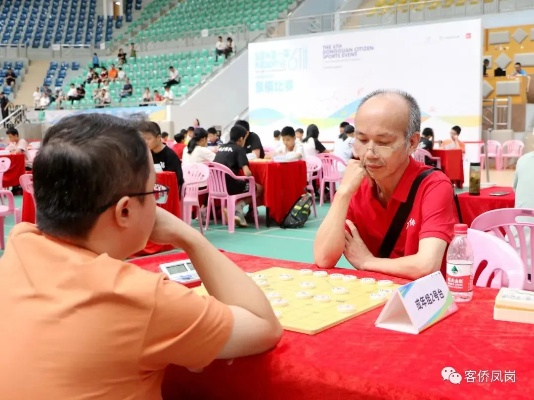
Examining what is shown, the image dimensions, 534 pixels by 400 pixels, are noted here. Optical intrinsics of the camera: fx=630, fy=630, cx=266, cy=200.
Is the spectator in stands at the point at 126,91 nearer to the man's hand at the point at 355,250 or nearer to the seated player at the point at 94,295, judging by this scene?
the man's hand at the point at 355,250

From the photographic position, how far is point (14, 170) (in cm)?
1034

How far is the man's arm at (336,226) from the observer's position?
2.04 meters

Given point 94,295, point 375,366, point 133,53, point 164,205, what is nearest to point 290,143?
point 164,205

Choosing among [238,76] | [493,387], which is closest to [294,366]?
[493,387]

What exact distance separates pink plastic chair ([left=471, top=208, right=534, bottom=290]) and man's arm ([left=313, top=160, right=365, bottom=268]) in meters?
0.82

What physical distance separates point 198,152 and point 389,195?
18.8 ft

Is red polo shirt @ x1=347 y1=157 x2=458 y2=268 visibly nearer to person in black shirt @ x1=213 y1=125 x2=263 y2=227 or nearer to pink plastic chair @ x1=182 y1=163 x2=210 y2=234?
pink plastic chair @ x1=182 y1=163 x2=210 y2=234

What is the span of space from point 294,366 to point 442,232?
39.2 inches

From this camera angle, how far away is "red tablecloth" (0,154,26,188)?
10.2 metres

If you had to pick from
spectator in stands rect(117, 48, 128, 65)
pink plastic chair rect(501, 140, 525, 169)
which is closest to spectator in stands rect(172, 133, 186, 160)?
pink plastic chair rect(501, 140, 525, 169)

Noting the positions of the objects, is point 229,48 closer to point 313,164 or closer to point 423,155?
point 313,164

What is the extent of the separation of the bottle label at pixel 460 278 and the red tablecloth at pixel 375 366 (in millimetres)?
140

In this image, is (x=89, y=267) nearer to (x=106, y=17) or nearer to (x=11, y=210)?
(x=11, y=210)

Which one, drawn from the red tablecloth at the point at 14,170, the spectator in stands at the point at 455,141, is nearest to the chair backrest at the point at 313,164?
the spectator in stands at the point at 455,141
